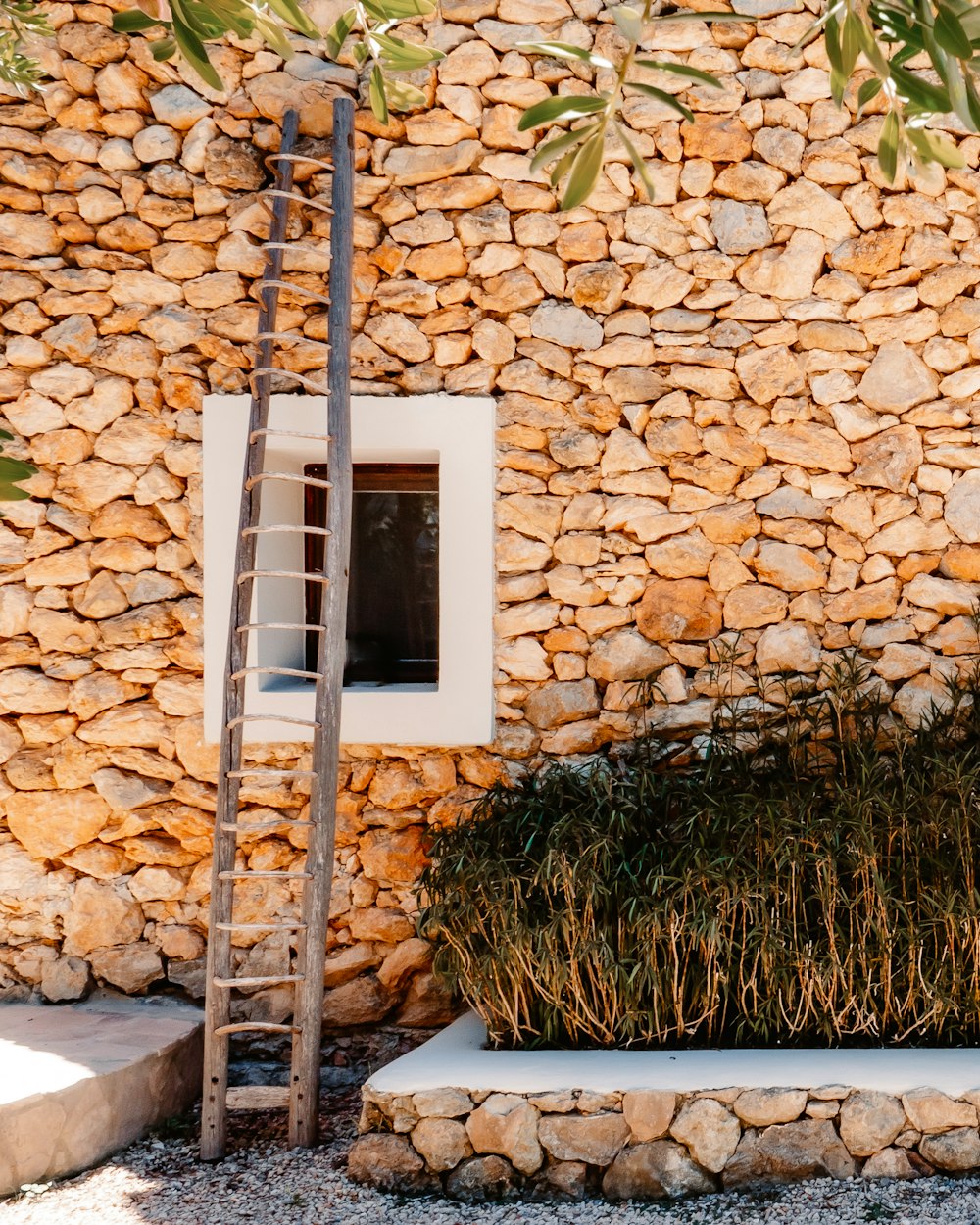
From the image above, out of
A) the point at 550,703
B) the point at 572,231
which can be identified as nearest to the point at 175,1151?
the point at 550,703

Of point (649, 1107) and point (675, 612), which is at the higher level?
point (675, 612)

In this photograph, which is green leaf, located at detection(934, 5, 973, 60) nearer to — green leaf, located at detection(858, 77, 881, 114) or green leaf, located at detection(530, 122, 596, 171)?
green leaf, located at detection(858, 77, 881, 114)

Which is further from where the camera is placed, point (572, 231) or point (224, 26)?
point (572, 231)

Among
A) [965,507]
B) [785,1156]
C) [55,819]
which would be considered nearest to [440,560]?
[55,819]

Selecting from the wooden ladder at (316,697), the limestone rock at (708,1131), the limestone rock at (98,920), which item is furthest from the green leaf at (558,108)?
the limestone rock at (98,920)

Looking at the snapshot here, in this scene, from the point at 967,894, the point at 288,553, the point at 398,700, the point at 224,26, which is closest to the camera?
the point at 224,26

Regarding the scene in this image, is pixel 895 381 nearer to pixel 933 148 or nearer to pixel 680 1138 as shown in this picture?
pixel 933 148

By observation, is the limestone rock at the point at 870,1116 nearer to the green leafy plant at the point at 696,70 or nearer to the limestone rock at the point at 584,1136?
the limestone rock at the point at 584,1136

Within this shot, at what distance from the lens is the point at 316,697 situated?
3311mm

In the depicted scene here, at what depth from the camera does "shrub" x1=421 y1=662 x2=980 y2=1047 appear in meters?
3.11

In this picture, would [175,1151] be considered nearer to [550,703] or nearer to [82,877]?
[82,877]

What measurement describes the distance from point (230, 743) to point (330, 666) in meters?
0.38

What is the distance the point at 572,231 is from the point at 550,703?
164cm

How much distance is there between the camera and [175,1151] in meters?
3.18
